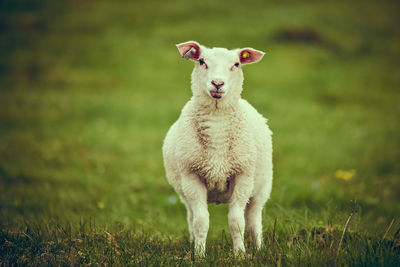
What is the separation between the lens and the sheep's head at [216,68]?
139 inches

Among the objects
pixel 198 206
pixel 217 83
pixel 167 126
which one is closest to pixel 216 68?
pixel 217 83

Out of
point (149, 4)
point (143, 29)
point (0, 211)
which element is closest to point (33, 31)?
point (143, 29)

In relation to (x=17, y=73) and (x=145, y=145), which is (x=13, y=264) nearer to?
(x=145, y=145)

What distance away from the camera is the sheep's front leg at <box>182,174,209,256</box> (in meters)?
3.62

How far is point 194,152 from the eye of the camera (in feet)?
12.1

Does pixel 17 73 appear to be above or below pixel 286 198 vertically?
above

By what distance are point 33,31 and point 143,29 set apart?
6.21 m

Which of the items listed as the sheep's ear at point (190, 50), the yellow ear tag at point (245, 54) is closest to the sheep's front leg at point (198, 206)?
the sheep's ear at point (190, 50)

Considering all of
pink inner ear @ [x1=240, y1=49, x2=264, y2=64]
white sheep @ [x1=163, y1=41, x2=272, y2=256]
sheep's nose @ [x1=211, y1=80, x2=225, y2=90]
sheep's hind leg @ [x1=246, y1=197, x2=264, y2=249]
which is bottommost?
sheep's hind leg @ [x1=246, y1=197, x2=264, y2=249]

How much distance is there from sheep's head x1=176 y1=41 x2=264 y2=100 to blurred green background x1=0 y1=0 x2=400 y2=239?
1.44 metres

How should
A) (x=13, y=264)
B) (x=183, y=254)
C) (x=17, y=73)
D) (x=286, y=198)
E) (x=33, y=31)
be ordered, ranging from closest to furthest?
(x=13, y=264)
(x=183, y=254)
(x=286, y=198)
(x=17, y=73)
(x=33, y=31)

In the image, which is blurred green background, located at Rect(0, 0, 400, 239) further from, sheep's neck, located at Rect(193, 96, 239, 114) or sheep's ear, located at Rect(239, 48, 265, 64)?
sheep's ear, located at Rect(239, 48, 265, 64)

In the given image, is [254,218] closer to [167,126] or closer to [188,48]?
[188,48]

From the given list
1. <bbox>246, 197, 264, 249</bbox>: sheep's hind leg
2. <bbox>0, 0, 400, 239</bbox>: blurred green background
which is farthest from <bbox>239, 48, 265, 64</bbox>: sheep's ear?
<bbox>0, 0, 400, 239</bbox>: blurred green background
